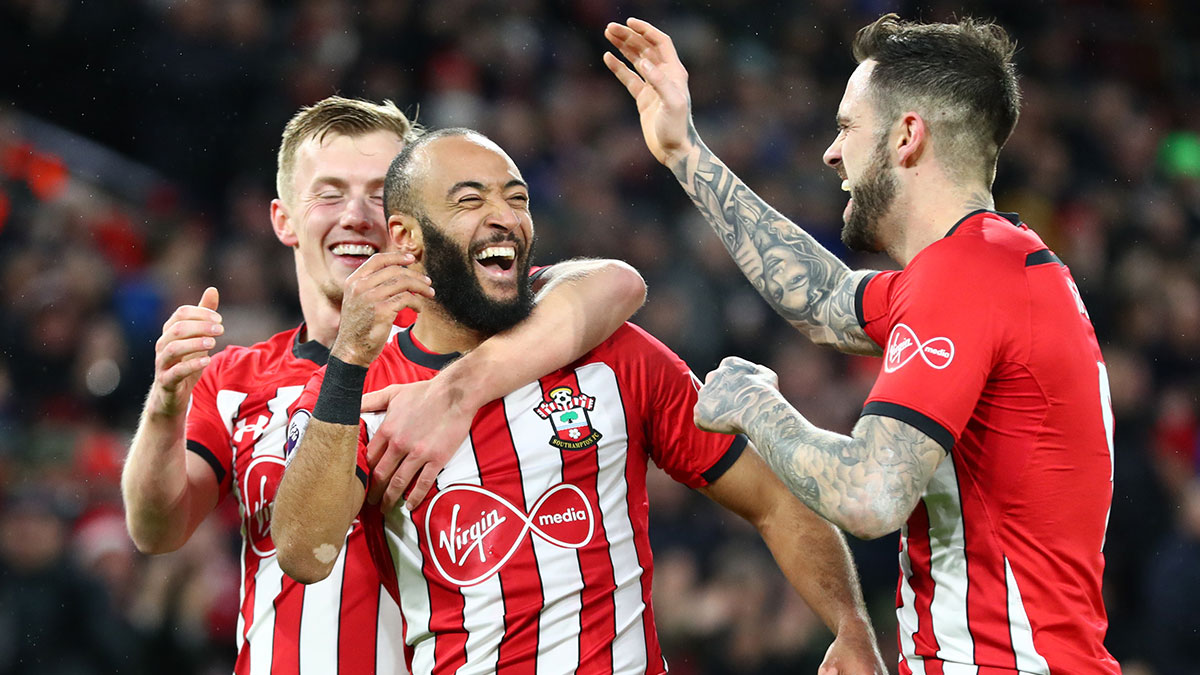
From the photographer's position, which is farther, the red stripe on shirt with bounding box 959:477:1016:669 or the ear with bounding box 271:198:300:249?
the ear with bounding box 271:198:300:249

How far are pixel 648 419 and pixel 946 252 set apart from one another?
0.89 m

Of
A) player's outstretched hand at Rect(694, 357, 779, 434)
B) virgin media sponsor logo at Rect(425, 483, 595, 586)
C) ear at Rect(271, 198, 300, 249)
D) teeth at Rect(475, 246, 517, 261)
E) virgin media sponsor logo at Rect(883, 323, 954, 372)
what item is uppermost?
ear at Rect(271, 198, 300, 249)

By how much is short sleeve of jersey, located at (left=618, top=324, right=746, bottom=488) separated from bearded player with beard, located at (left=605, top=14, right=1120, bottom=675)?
38 centimetres

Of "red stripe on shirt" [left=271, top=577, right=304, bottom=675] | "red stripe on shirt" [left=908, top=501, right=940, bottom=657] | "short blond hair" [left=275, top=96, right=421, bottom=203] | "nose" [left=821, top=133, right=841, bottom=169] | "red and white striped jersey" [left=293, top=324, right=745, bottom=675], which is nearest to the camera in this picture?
"red stripe on shirt" [left=908, top=501, right=940, bottom=657]

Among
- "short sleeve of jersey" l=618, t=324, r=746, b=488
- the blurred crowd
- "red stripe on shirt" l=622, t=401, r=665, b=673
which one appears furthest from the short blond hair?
the blurred crowd

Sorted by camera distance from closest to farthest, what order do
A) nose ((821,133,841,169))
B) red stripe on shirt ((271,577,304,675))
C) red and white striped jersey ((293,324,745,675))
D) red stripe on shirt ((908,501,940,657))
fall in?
1. red stripe on shirt ((908,501,940,657))
2. red and white striped jersey ((293,324,745,675))
3. nose ((821,133,841,169))
4. red stripe on shirt ((271,577,304,675))

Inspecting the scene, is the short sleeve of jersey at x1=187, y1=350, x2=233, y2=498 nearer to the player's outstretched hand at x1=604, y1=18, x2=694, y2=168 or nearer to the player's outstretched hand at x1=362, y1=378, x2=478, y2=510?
the player's outstretched hand at x1=362, y1=378, x2=478, y2=510

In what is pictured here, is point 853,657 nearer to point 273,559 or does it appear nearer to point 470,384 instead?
point 470,384

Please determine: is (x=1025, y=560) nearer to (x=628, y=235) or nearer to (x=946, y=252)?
(x=946, y=252)

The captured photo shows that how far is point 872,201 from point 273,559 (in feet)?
5.78

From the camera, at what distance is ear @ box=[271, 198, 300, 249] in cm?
371

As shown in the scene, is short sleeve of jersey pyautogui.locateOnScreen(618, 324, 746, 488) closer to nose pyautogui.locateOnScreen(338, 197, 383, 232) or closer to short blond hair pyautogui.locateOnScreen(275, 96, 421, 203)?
nose pyautogui.locateOnScreen(338, 197, 383, 232)

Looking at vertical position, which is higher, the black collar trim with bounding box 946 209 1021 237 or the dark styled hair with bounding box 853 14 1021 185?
the dark styled hair with bounding box 853 14 1021 185

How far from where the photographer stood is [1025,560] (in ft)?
7.99
